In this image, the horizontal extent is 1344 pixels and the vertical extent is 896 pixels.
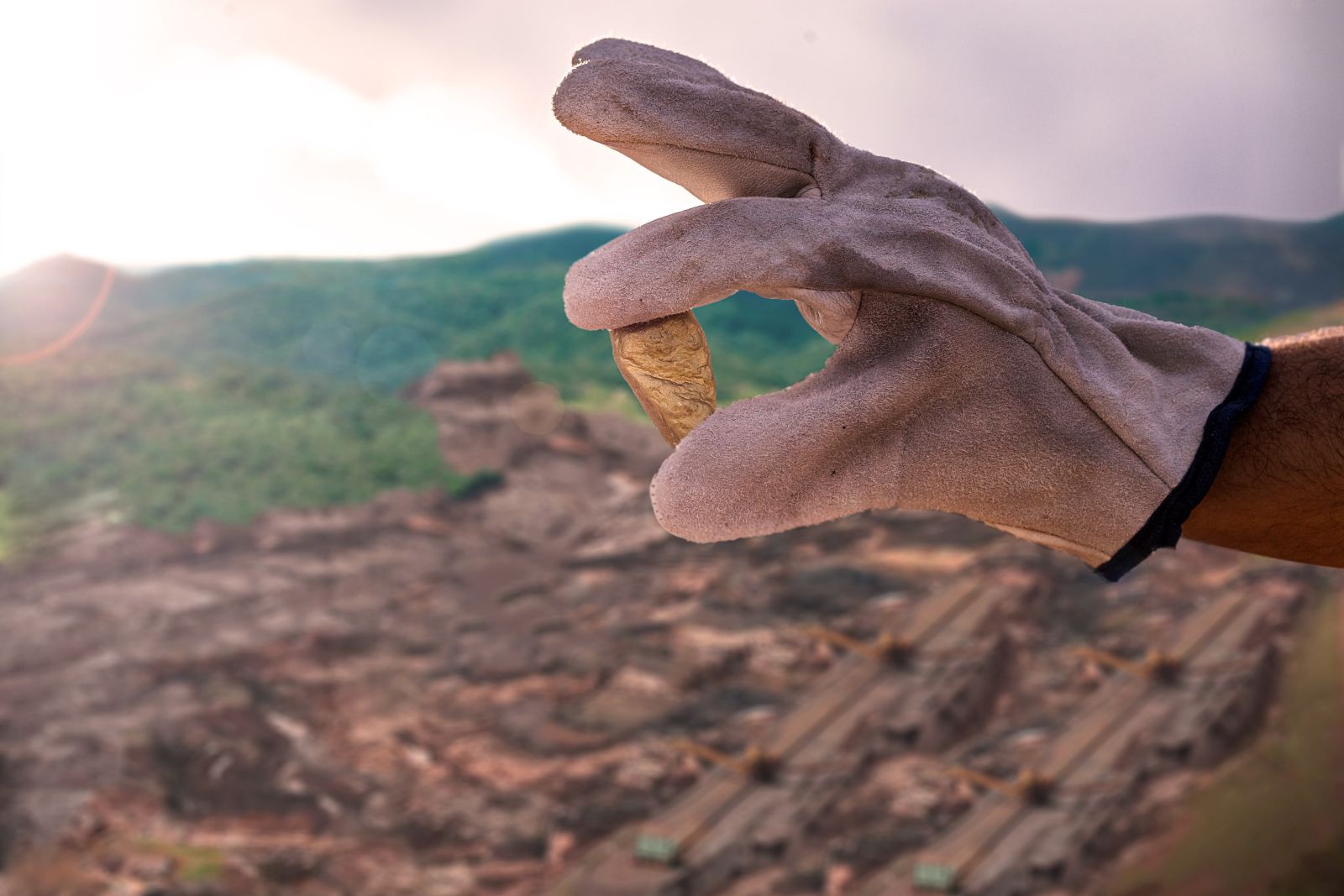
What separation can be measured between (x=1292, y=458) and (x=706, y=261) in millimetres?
371

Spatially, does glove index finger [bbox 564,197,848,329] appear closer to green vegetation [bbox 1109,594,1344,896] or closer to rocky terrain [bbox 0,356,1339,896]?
rocky terrain [bbox 0,356,1339,896]

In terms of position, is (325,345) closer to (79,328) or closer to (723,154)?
(79,328)

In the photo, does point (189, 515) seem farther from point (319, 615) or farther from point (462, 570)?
point (462, 570)

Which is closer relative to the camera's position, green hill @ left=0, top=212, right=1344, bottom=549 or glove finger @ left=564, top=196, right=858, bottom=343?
glove finger @ left=564, top=196, right=858, bottom=343

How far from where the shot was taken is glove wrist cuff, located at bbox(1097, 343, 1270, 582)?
2.21 feet

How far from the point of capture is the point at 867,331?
0.70 m

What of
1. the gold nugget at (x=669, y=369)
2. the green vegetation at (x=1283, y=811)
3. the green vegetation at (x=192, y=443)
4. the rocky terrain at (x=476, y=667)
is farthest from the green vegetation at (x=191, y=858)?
the gold nugget at (x=669, y=369)

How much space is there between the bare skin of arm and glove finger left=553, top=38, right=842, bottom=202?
1.04 ft

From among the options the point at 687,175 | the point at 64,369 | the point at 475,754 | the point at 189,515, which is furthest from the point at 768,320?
the point at 687,175

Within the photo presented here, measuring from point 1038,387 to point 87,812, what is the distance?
5.02 meters

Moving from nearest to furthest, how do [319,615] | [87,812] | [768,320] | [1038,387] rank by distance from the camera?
[1038,387]
[87,812]
[319,615]
[768,320]

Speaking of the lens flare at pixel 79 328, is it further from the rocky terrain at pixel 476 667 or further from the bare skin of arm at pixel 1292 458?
the bare skin of arm at pixel 1292 458

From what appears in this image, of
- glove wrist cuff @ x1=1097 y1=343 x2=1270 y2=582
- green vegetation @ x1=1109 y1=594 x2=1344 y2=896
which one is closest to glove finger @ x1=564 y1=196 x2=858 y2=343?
glove wrist cuff @ x1=1097 y1=343 x2=1270 y2=582

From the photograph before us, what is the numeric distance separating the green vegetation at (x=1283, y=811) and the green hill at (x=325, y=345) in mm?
1700
